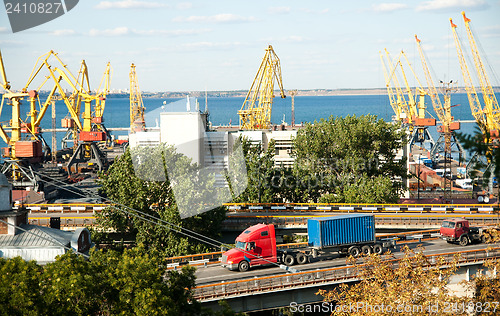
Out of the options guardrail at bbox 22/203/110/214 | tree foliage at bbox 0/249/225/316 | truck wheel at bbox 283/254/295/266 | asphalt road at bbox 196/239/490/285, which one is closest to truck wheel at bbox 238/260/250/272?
asphalt road at bbox 196/239/490/285

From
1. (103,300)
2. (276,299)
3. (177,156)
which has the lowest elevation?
(276,299)

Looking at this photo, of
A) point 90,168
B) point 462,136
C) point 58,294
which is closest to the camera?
point 462,136

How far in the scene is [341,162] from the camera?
59594 millimetres

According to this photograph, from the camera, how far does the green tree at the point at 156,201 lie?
135 ft

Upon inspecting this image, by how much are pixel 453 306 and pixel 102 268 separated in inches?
604

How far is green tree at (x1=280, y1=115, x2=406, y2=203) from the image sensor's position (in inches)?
2241

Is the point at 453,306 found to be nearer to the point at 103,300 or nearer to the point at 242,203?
the point at 103,300

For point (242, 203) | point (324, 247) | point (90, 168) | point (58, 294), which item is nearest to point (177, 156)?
point (242, 203)

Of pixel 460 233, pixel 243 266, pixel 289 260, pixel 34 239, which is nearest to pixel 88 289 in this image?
pixel 34 239

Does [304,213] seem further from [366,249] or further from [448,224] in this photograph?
[448,224]

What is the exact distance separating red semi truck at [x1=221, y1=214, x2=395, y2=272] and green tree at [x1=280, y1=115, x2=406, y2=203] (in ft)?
54.2

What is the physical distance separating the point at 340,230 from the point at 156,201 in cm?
1449

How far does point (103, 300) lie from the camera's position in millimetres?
24766

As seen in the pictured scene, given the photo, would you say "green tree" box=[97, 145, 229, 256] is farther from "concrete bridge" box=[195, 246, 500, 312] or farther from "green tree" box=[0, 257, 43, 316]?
"green tree" box=[0, 257, 43, 316]
